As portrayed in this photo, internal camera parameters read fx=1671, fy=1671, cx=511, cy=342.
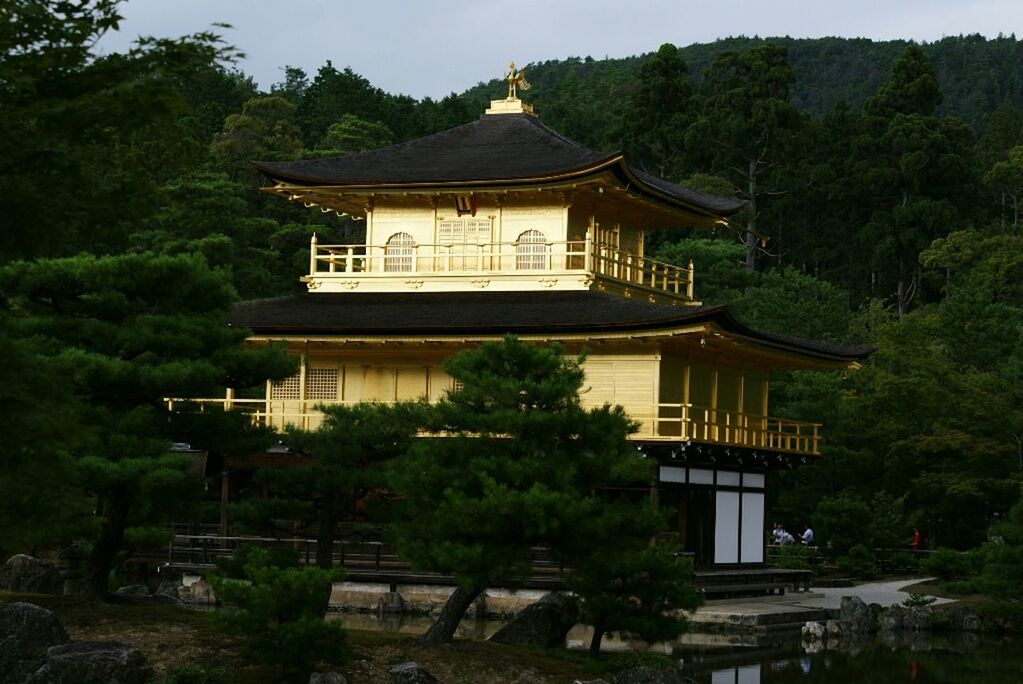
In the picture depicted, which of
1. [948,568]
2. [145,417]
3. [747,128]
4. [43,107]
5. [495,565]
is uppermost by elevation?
[747,128]

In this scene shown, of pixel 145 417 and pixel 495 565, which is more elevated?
pixel 145 417

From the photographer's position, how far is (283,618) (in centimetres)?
1733

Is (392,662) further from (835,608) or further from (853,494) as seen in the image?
(853,494)

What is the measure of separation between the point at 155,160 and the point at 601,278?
23.1 metres

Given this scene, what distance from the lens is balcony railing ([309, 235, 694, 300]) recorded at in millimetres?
33219

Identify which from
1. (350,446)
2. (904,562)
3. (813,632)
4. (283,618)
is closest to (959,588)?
(813,632)

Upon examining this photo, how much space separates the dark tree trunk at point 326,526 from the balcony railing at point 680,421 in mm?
4418

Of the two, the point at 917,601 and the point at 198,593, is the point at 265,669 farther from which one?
the point at 917,601

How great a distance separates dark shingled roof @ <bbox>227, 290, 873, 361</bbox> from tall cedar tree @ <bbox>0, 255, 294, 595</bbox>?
9877 mm

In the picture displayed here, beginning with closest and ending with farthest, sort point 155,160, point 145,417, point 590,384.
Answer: point 145,417, point 590,384, point 155,160

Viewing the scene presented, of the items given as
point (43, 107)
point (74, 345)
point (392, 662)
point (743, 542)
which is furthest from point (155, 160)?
point (43, 107)

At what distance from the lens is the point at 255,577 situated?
17.5 m

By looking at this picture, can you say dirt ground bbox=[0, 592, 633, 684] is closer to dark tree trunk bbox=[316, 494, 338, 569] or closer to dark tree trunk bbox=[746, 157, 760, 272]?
dark tree trunk bbox=[316, 494, 338, 569]

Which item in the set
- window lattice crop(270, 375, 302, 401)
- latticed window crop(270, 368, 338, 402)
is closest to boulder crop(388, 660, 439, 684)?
latticed window crop(270, 368, 338, 402)
